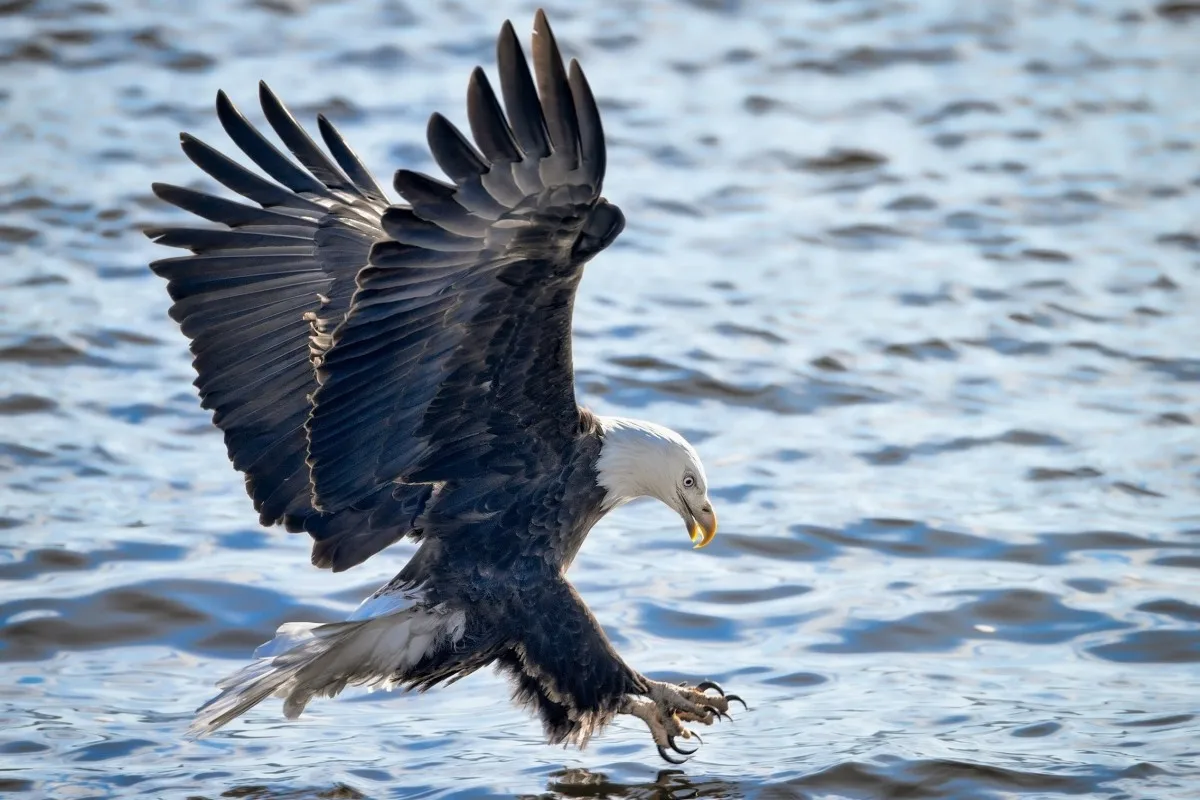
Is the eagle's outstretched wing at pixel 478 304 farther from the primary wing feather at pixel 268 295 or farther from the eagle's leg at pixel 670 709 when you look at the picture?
the eagle's leg at pixel 670 709

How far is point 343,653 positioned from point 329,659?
0.05 meters

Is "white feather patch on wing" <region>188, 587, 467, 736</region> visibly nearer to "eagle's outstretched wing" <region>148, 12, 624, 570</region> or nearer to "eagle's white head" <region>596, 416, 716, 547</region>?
"eagle's outstretched wing" <region>148, 12, 624, 570</region>

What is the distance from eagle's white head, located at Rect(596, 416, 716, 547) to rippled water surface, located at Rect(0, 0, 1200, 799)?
794mm

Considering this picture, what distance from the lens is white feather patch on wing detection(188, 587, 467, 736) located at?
459 cm

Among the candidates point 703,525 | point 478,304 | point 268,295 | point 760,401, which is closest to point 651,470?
point 703,525

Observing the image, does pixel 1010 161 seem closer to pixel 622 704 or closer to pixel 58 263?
pixel 58 263

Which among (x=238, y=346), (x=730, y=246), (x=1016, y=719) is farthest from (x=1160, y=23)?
(x=238, y=346)

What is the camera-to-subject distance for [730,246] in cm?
924

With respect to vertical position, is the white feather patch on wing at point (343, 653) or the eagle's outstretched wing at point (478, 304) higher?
the eagle's outstretched wing at point (478, 304)

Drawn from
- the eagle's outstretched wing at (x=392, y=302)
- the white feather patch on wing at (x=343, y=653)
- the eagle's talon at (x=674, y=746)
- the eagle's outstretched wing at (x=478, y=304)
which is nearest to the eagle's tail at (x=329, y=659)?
the white feather patch on wing at (x=343, y=653)

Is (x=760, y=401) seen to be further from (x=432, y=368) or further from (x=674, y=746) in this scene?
(x=432, y=368)

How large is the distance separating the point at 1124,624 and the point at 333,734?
107 inches

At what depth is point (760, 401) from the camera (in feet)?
25.2

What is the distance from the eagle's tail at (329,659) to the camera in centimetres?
457
